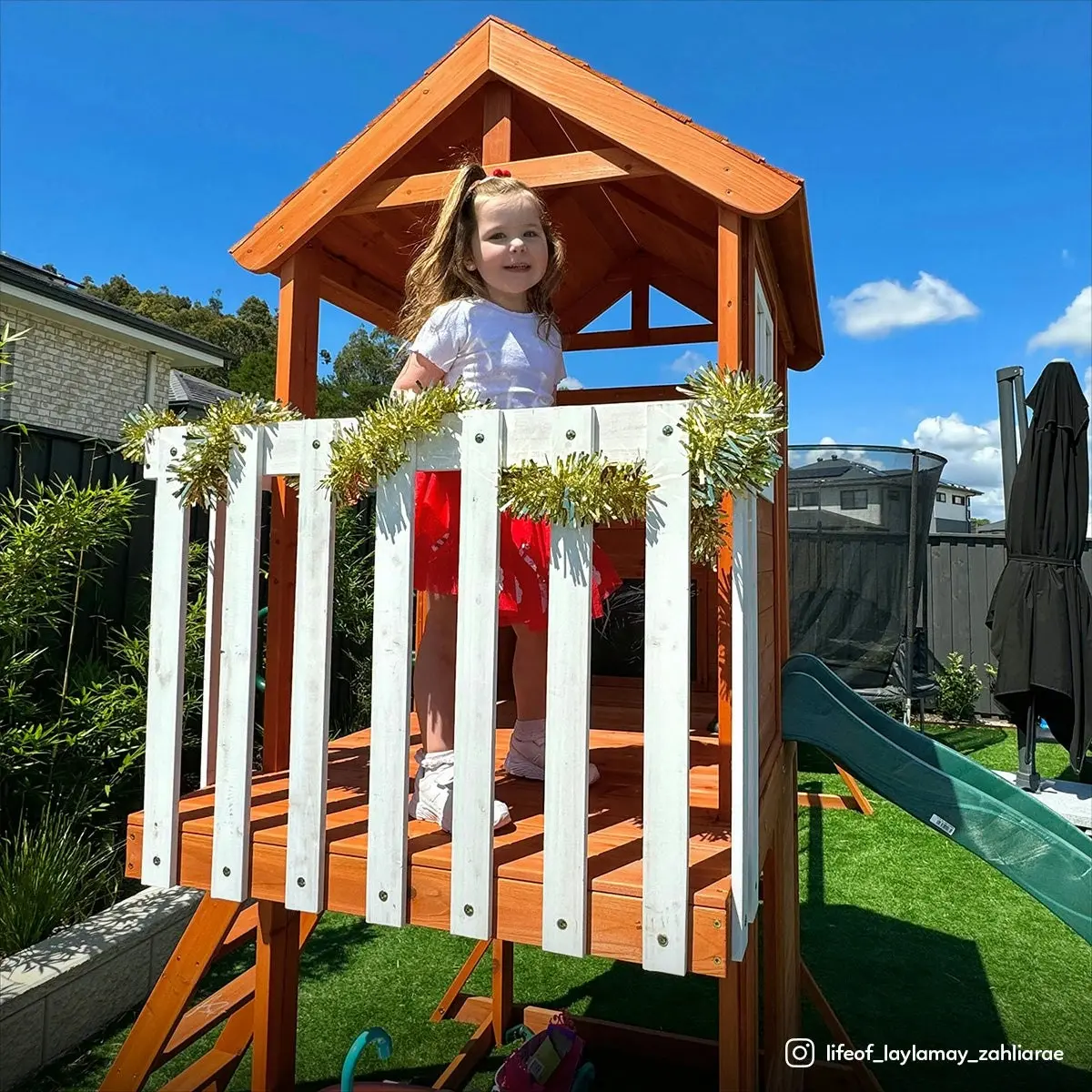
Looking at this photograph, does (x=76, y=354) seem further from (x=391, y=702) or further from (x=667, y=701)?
(x=667, y=701)

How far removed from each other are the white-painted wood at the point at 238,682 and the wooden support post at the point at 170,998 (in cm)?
21

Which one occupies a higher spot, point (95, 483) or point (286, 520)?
point (95, 483)

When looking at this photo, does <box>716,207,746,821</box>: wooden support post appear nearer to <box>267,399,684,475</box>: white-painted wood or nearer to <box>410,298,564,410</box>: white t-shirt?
<box>267,399,684,475</box>: white-painted wood

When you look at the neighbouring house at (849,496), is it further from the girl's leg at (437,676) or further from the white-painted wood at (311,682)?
the white-painted wood at (311,682)

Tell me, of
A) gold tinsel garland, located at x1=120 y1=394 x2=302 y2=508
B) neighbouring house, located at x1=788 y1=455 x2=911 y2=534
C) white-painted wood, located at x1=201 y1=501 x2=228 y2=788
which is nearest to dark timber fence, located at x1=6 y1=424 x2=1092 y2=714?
white-painted wood, located at x1=201 y1=501 x2=228 y2=788

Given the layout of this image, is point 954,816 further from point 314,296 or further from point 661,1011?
point 314,296

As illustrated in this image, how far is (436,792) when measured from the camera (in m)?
1.58

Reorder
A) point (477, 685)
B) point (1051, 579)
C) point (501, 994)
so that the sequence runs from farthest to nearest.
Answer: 1. point (1051, 579)
2. point (501, 994)
3. point (477, 685)

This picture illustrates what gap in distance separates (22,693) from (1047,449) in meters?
4.91

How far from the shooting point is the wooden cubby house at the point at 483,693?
1.24 metres

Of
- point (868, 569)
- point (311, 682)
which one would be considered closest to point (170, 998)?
point (311, 682)

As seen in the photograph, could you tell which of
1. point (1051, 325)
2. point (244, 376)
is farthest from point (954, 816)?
point (1051, 325)

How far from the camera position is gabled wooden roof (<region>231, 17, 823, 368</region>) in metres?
1.55

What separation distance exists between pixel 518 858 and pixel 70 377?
10.8 m
